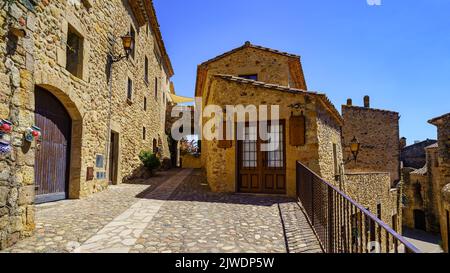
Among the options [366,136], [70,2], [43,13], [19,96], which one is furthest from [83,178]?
[366,136]

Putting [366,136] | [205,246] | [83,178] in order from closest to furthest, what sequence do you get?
[205,246] < [83,178] < [366,136]

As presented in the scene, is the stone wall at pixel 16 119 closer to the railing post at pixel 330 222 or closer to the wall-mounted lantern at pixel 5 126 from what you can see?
the wall-mounted lantern at pixel 5 126

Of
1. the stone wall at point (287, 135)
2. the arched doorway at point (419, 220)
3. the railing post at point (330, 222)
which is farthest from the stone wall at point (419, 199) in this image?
the railing post at point (330, 222)

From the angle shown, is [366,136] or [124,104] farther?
[366,136]

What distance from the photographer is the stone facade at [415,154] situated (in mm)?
27406

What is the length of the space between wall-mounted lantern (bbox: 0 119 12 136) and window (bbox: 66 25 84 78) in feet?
12.9

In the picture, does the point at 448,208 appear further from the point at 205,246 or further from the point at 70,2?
the point at 70,2

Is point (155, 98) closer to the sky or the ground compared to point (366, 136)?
closer to the sky

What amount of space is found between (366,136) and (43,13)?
834 inches

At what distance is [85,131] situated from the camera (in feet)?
23.4

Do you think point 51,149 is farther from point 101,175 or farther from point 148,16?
point 148,16

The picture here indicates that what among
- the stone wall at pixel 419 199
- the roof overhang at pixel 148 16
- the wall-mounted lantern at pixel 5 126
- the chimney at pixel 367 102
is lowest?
the stone wall at pixel 419 199

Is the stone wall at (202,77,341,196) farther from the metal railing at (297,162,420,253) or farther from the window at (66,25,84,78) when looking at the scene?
the window at (66,25,84,78)

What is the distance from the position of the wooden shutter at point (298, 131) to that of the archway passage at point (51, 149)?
6449mm
